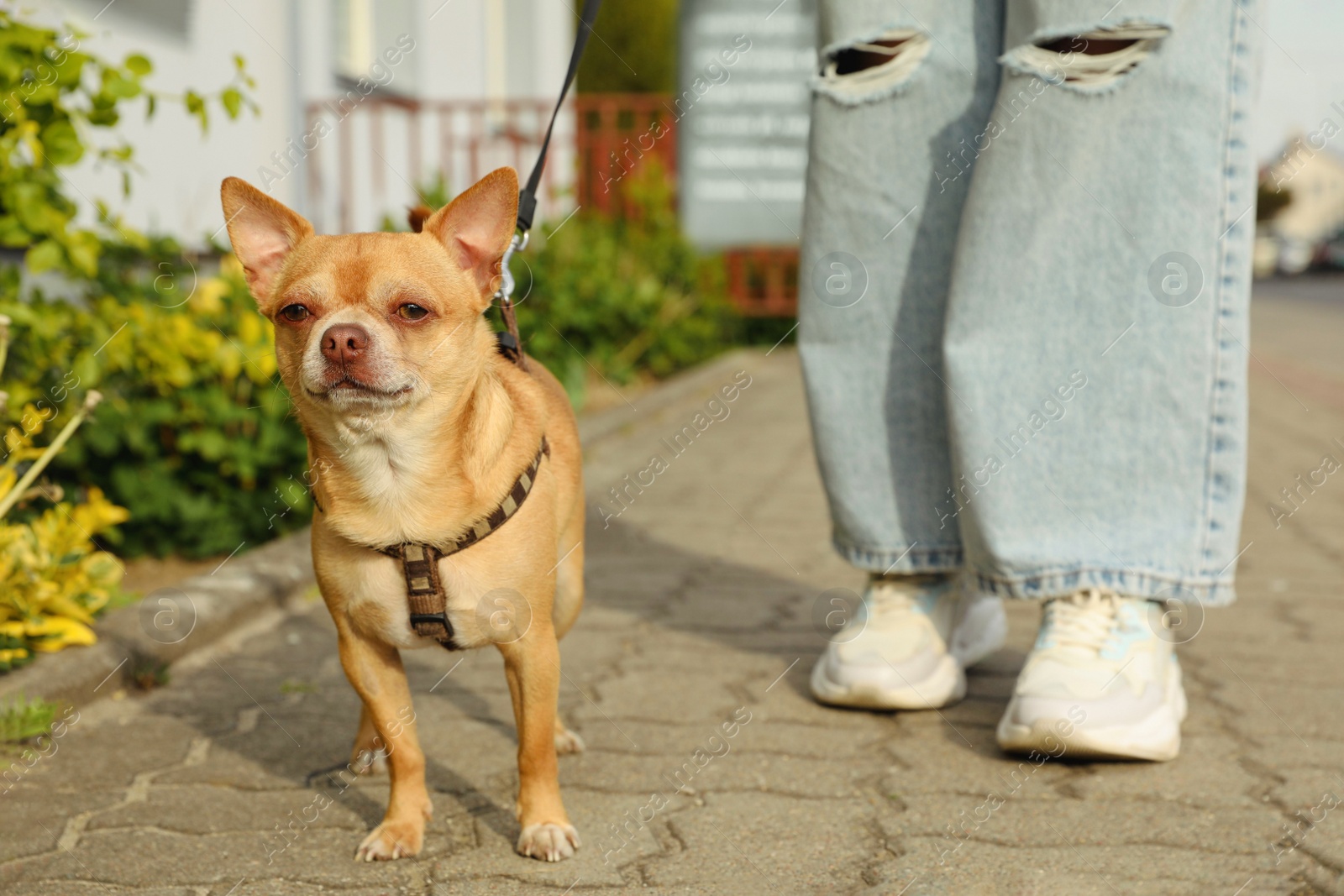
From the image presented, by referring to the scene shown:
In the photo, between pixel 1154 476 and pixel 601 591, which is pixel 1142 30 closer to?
pixel 1154 476

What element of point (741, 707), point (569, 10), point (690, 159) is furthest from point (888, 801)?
point (569, 10)

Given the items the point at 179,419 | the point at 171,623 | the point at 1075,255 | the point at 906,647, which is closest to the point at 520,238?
the point at 1075,255

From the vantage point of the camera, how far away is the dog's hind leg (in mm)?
2150

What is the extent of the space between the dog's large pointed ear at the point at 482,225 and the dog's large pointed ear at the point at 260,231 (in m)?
0.24

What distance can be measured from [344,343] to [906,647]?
149 centimetres

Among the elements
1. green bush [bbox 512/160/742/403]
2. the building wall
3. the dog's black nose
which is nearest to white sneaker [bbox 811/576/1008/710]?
the dog's black nose

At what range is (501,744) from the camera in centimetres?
266

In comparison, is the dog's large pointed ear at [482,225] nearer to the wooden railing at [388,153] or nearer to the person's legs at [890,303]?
the person's legs at [890,303]

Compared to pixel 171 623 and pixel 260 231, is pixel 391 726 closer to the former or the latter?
pixel 260 231

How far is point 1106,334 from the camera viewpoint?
254 centimetres

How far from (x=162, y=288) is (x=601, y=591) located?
1903mm

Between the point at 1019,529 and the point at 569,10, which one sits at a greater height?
the point at 569,10

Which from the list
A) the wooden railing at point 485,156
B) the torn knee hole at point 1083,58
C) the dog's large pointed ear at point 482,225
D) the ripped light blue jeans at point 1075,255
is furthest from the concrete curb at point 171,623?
the wooden railing at point 485,156

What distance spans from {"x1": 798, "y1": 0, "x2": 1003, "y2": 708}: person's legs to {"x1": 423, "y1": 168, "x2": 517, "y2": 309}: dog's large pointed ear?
93cm
